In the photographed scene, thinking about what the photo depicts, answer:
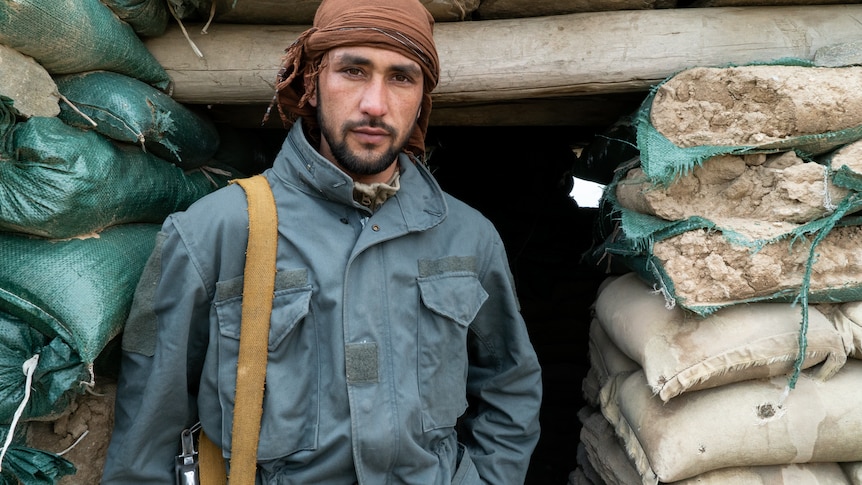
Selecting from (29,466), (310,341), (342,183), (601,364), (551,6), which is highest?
(551,6)

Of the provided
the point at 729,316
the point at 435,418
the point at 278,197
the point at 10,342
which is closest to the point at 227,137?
the point at 278,197

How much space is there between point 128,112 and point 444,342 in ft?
3.32

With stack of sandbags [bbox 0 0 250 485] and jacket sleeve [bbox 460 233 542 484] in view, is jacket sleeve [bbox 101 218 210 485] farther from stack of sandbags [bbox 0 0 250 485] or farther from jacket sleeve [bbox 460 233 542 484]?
jacket sleeve [bbox 460 233 542 484]

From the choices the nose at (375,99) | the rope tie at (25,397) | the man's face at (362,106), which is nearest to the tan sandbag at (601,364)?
the man's face at (362,106)

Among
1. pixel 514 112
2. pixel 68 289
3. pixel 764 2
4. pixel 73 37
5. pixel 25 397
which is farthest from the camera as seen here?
pixel 514 112

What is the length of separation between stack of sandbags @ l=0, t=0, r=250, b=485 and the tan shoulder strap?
327mm

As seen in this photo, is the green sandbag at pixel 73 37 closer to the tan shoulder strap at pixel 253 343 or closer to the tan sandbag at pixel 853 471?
the tan shoulder strap at pixel 253 343

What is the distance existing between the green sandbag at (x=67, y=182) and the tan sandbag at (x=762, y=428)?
1.53m

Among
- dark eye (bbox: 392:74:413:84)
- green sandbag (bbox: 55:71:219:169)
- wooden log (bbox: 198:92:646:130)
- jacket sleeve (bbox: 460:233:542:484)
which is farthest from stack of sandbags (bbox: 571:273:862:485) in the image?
green sandbag (bbox: 55:71:219:169)

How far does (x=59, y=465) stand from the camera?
4.79 ft

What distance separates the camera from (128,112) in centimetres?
172

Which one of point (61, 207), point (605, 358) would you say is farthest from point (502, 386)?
point (61, 207)

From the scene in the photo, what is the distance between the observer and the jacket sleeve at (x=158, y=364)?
151 cm

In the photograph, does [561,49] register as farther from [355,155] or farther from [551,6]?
[355,155]
